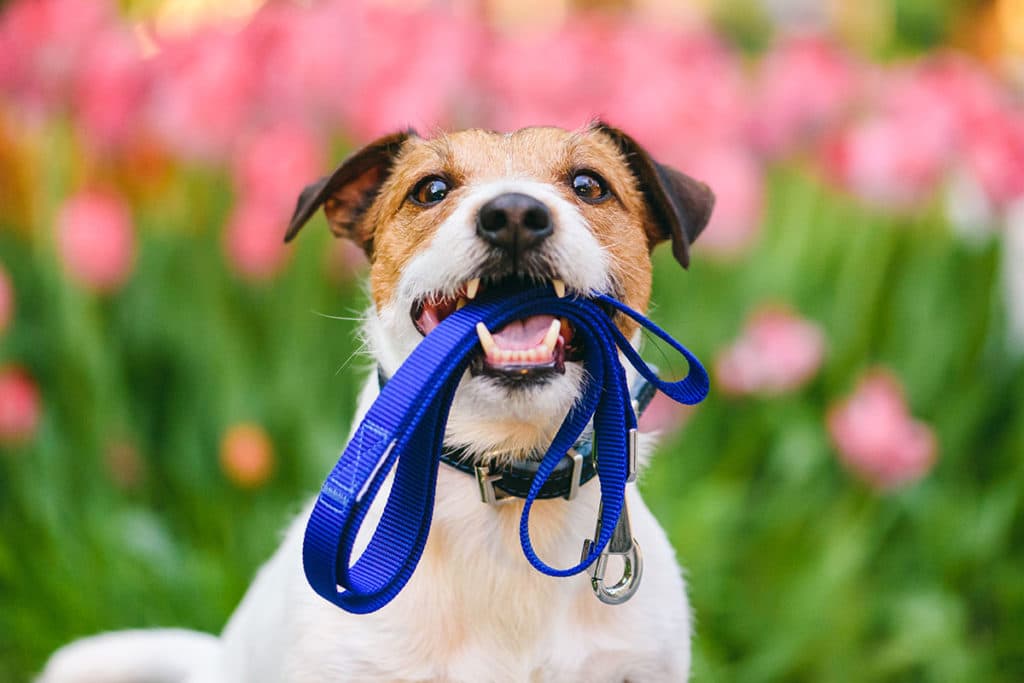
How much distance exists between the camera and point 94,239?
352cm

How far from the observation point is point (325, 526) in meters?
1.59

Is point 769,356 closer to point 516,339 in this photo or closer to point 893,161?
point 893,161

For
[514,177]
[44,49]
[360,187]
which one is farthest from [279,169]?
[514,177]

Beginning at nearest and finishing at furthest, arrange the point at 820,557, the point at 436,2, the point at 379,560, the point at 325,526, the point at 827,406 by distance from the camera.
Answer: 1. the point at 325,526
2. the point at 379,560
3. the point at 820,557
4. the point at 827,406
5. the point at 436,2

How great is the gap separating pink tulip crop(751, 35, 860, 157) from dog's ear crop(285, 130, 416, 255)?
2591 mm

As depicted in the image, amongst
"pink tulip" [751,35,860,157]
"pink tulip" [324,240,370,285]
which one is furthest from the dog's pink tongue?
"pink tulip" [751,35,860,157]

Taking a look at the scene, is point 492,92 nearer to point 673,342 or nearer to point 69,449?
point 69,449

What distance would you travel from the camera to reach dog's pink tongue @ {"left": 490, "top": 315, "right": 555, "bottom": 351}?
1.81 meters

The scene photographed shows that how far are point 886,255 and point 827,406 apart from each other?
2.41 feet

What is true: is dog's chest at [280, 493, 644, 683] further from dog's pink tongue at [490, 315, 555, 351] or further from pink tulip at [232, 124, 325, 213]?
pink tulip at [232, 124, 325, 213]

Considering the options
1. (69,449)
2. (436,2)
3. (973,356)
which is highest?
(436,2)

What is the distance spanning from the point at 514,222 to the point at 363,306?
1.66 meters

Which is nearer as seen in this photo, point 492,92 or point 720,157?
point 720,157

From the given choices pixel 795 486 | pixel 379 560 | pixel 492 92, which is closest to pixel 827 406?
pixel 795 486
